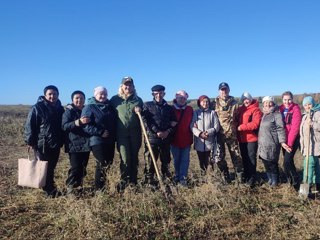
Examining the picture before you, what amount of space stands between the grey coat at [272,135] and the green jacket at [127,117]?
8.05 ft

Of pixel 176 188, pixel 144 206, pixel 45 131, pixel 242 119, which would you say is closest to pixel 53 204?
pixel 45 131

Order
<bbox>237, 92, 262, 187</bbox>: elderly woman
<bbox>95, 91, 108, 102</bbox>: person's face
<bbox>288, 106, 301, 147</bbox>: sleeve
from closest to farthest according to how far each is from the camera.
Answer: <bbox>95, 91, 108, 102</bbox>: person's face, <bbox>288, 106, 301, 147</bbox>: sleeve, <bbox>237, 92, 262, 187</bbox>: elderly woman

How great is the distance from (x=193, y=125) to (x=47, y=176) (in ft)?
9.64

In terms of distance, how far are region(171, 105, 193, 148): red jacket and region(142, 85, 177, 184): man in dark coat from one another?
0.19 metres

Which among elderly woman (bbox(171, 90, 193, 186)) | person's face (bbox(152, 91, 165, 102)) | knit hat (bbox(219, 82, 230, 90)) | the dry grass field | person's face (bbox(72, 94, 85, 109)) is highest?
knit hat (bbox(219, 82, 230, 90))

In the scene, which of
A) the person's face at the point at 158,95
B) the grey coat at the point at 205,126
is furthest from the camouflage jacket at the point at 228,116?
the person's face at the point at 158,95

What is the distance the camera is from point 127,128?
6.01 metres

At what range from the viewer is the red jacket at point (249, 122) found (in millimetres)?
6488

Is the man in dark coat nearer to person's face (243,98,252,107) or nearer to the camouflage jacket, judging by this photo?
the camouflage jacket

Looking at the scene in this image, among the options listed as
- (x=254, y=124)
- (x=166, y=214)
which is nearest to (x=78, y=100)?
(x=166, y=214)

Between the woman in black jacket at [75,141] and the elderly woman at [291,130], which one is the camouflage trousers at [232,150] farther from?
the woman in black jacket at [75,141]

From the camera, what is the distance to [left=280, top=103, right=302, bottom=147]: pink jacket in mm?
6219

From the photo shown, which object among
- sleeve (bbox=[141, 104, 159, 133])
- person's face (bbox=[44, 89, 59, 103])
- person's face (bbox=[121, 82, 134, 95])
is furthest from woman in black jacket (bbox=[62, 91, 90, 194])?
sleeve (bbox=[141, 104, 159, 133])

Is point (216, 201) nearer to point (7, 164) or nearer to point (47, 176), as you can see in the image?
point (47, 176)
